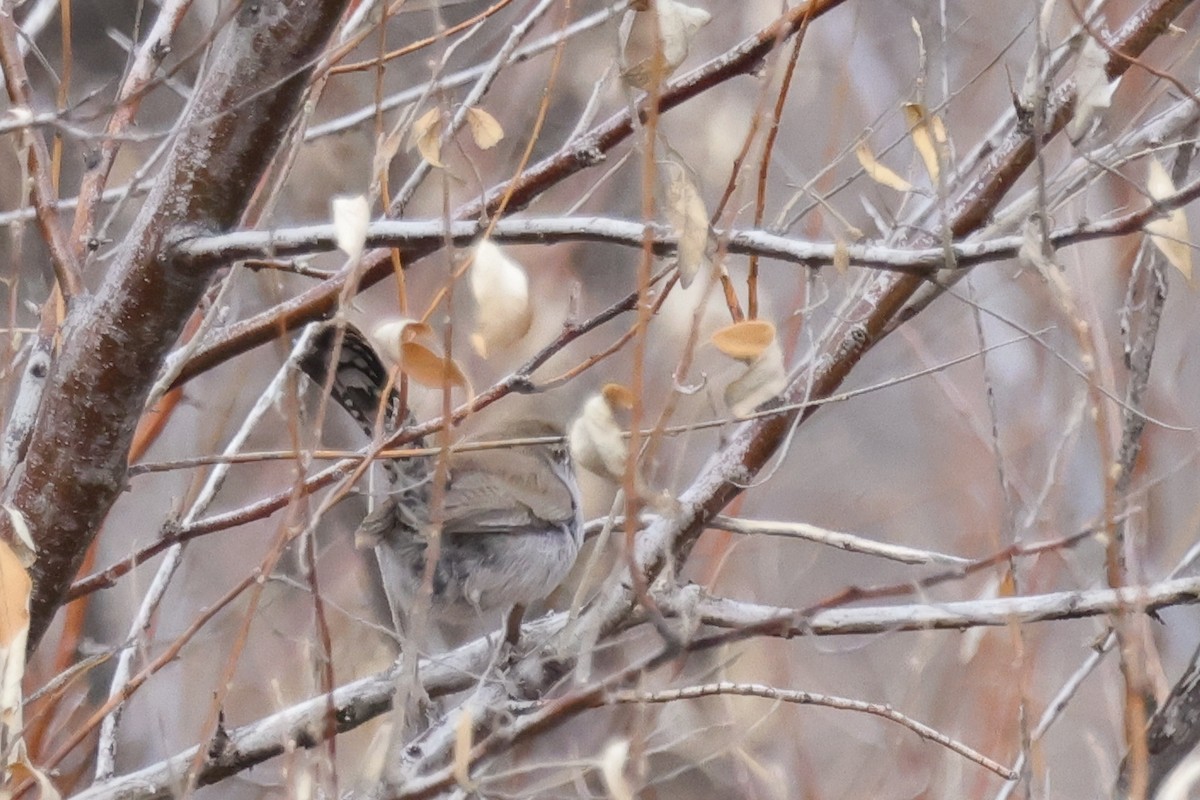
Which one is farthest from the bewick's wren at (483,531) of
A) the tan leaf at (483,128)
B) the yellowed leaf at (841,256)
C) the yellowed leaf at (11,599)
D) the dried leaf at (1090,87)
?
the dried leaf at (1090,87)

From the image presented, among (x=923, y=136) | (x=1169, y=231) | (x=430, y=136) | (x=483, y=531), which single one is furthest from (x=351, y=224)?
(x=483, y=531)

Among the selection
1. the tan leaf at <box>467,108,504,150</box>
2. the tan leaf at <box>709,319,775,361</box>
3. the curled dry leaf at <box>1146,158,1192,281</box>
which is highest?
the tan leaf at <box>467,108,504,150</box>

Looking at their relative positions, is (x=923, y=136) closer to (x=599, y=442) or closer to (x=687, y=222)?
(x=687, y=222)

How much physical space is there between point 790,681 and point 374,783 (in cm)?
255

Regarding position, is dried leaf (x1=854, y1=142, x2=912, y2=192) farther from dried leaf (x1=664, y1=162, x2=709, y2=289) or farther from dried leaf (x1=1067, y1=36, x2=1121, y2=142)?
dried leaf (x1=664, y1=162, x2=709, y2=289)

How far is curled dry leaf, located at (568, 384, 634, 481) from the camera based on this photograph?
122cm

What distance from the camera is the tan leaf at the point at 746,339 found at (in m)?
1.28

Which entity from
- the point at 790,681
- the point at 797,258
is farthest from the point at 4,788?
the point at 790,681

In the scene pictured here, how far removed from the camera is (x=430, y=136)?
1487 millimetres

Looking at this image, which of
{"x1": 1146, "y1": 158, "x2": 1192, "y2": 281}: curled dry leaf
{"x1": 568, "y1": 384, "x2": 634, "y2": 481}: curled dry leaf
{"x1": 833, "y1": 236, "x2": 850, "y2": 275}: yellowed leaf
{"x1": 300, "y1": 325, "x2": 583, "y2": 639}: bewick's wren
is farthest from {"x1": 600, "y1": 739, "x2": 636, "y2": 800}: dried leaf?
{"x1": 300, "y1": 325, "x2": 583, "y2": 639}: bewick's wren

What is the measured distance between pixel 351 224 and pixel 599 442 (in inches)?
13.3

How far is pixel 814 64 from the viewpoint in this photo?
15.5 feet

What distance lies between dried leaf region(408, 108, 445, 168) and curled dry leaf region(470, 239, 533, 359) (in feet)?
0.86

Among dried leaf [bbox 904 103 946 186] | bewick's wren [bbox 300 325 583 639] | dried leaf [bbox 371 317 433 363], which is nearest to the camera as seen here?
dried leaf [bbox 371 317 433 363]
